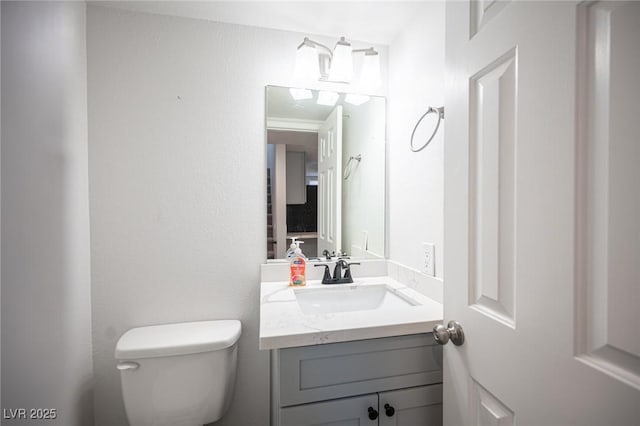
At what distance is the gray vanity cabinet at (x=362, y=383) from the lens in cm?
86

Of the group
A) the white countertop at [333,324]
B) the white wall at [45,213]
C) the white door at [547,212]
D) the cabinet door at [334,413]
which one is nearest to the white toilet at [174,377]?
the white wall at [45,213]

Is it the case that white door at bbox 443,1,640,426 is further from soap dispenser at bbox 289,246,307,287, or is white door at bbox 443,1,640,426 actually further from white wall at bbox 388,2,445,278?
soap dispenser at bbox 289,246,307,287

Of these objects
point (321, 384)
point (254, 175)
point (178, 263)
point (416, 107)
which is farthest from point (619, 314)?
point (178, 263)

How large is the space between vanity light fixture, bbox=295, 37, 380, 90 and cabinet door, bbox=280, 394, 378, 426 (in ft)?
4.41

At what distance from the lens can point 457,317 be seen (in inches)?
29.1

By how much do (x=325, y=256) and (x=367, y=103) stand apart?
85cm

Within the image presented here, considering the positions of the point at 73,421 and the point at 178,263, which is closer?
the point at 73,421

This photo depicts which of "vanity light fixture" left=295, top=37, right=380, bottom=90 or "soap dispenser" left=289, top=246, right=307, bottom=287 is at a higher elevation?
"vanity light fixture" left=295, top=37, right=380, bottom=90

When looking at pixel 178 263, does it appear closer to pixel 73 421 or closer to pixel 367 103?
pixel 73 421

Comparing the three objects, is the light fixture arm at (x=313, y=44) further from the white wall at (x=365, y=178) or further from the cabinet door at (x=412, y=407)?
the cabinet door at (x=412, y=407)

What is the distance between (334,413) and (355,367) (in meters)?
0.15

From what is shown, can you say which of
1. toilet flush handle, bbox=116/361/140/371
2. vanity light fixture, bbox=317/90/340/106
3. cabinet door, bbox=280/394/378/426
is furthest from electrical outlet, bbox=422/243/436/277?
toilet flush handle, bbox=116/361/140/371

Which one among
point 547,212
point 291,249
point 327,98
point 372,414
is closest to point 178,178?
point 291,249

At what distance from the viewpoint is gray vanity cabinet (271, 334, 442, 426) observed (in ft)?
2.81
